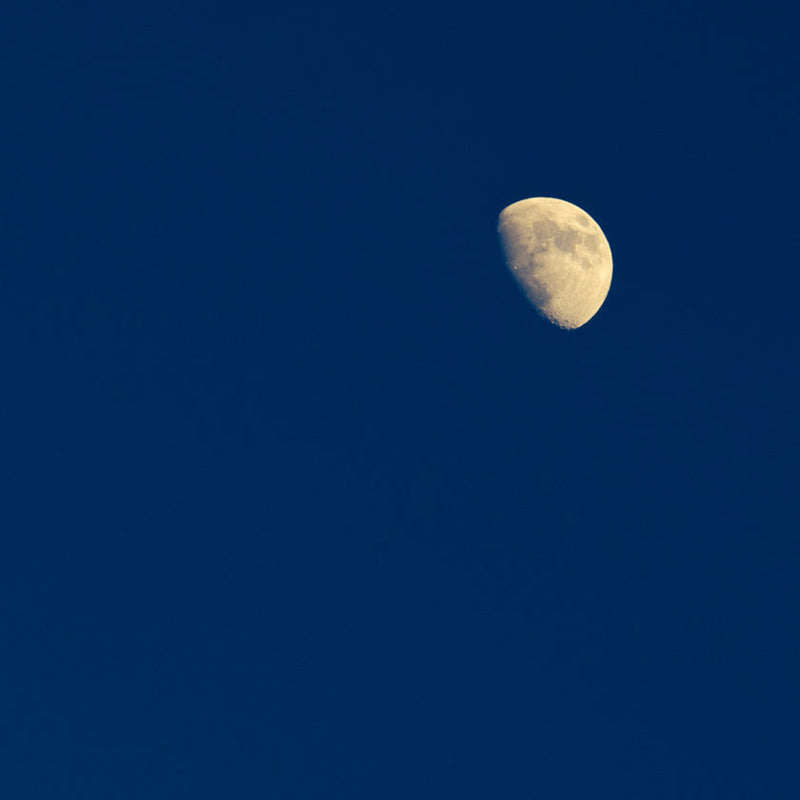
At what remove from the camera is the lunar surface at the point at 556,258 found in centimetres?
2909

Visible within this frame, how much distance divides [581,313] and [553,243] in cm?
308

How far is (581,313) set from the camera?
30.5 m

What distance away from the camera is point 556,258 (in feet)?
95.0

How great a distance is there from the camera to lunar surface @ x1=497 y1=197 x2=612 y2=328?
29.1 meters

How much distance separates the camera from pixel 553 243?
29109mm
